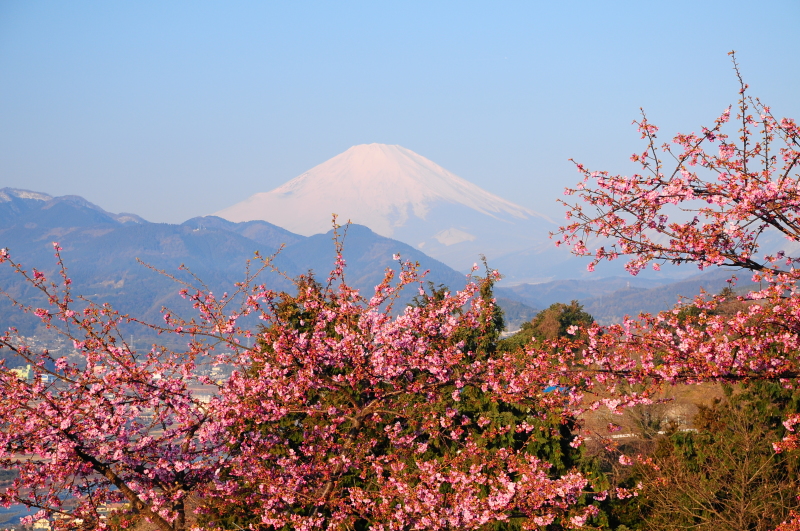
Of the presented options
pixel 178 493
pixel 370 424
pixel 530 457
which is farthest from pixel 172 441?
pixel 530 457

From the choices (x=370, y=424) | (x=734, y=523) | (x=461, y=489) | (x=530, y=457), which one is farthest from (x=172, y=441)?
(x=734, y=523)

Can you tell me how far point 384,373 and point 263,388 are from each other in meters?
1.80

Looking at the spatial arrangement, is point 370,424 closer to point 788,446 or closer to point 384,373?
point 384,373

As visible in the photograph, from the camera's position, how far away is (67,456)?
8.05m

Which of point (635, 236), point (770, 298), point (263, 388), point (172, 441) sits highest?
point (635, 236)

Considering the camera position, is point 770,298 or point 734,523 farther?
point 734,523

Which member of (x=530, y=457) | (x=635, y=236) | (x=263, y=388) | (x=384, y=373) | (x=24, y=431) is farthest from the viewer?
(x=530, y=457)

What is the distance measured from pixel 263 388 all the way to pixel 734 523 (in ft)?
25.7

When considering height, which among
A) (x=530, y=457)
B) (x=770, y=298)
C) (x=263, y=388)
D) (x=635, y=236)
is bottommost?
(x=530, y=457)

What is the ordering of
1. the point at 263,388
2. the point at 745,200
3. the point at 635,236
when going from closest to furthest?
the point at 745,200
the point at 635,236
the point at 263,388

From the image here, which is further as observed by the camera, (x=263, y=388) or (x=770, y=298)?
(x=263, y=388)

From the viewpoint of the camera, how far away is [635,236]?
7348mm

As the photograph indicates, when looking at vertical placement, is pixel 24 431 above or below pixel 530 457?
above

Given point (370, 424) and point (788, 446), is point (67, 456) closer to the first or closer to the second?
point (370, 424)
